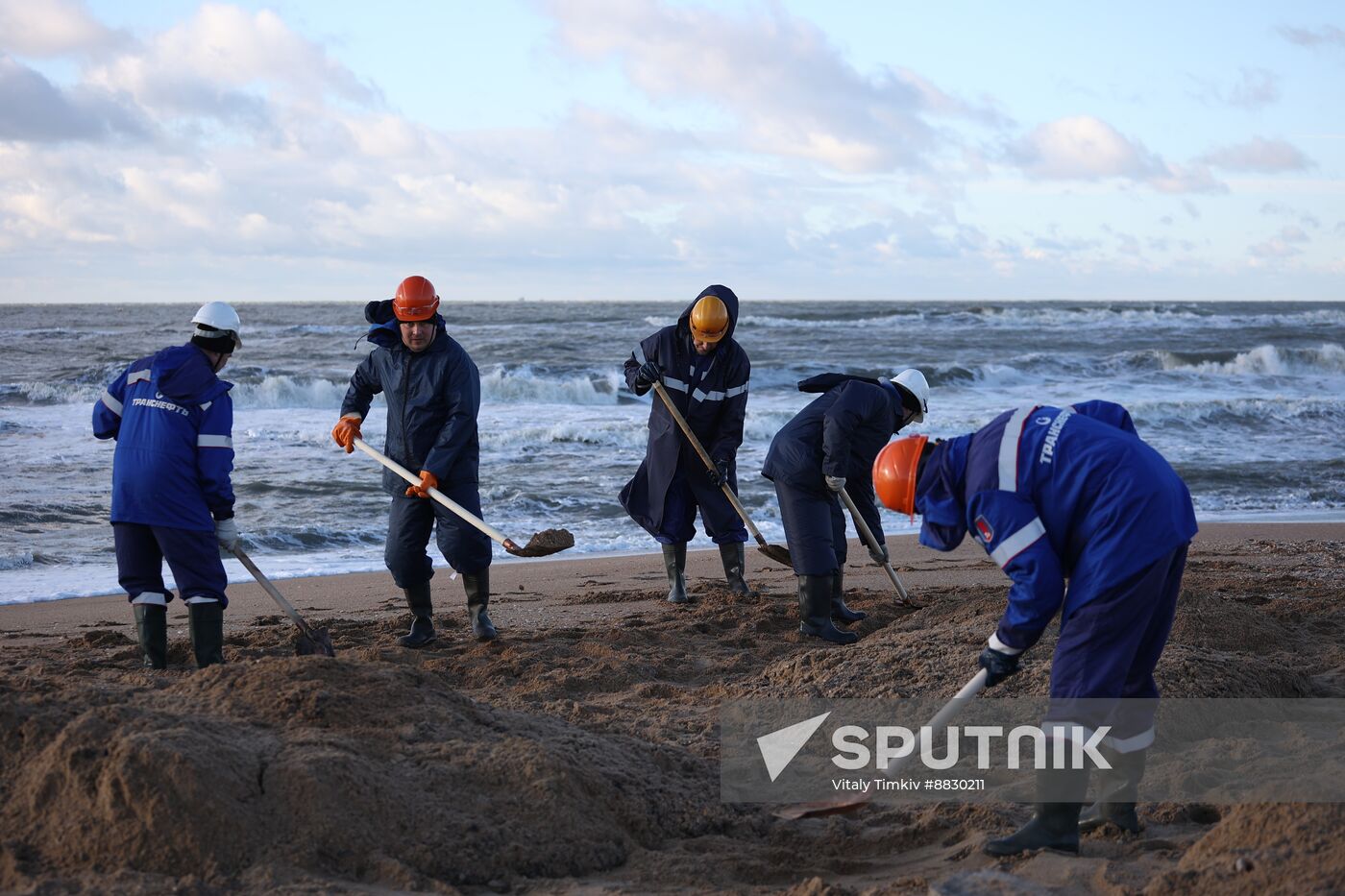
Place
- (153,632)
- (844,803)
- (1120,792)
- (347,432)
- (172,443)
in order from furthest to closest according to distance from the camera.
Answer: (347,432) → (153,632) → (172,443) → (844,803) → (1120,792)

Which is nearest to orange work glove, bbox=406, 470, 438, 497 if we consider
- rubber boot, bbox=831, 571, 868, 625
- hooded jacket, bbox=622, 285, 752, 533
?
hooded jacket, bbox=622, 285, 752, 533

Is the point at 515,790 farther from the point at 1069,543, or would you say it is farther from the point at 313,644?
the point at 313,644

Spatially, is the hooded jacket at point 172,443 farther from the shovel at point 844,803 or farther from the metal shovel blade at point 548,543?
the shovel at point 844,803

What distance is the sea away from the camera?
32.4ft

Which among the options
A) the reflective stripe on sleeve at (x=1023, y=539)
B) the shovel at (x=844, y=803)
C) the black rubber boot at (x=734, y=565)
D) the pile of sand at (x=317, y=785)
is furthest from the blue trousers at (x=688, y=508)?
the reflective stripe on sleeve at (x=1023, y=539)

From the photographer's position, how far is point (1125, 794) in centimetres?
367

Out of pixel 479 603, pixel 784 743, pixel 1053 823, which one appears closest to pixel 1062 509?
pixel 1053 823

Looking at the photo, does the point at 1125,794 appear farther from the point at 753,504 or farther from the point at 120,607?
the point at 753,504

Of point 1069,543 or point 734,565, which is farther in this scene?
point 734,565

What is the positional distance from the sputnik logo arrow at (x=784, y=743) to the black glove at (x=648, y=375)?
286 centimetres

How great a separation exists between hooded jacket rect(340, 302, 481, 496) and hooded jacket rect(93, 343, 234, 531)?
1105 millimetres

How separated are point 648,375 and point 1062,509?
13.8 feet

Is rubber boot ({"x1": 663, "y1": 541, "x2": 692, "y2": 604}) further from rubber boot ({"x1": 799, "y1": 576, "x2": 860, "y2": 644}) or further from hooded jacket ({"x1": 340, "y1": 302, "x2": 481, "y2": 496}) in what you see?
hooded jacket ({"x1": 340, "y1": 302, "x2": 481, "y2": 496})

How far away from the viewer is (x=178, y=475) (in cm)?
513
